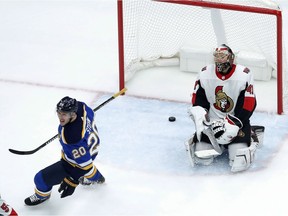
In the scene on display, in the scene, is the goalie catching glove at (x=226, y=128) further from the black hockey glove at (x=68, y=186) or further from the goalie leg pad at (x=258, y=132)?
the black hockey glove at (x=68, y=186)

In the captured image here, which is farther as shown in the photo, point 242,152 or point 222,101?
point 222,101

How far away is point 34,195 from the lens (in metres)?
4.67

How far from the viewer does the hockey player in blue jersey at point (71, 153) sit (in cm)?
436

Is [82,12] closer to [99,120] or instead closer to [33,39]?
[33,39]

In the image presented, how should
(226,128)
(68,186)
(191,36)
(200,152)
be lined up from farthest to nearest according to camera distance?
(191,36) → (200,152) → (226,128) → (68,186)

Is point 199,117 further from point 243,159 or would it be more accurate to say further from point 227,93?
point 243,159

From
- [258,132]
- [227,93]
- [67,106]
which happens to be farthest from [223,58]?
[67,106]

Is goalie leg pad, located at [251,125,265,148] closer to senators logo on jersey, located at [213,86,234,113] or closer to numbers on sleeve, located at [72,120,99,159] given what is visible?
senators logo on jersey, located at [213,86,234,113]

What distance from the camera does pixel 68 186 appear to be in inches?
179

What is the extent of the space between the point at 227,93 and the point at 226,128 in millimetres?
244

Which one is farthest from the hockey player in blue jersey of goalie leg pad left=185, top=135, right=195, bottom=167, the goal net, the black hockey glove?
the goal net

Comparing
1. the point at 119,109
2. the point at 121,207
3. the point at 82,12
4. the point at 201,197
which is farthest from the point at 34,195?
the point at 82,12

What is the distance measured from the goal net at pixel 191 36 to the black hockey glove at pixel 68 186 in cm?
157

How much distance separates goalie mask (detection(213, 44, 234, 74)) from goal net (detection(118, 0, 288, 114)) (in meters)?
0.73
